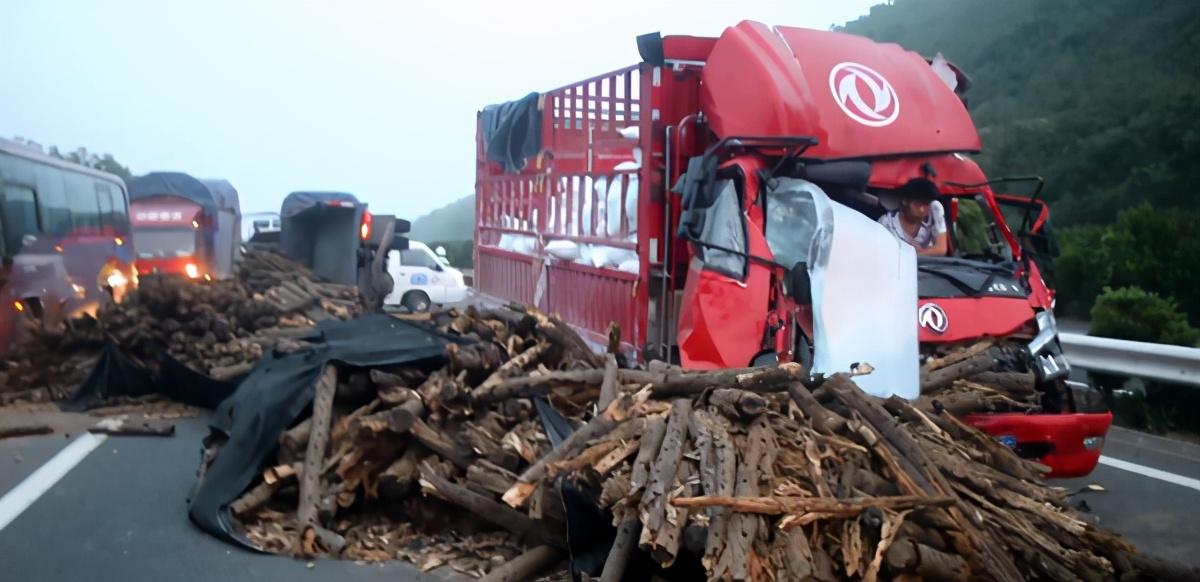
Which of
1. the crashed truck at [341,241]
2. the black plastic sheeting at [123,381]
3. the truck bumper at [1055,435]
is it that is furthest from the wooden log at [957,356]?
the crashed truck at [341,241]

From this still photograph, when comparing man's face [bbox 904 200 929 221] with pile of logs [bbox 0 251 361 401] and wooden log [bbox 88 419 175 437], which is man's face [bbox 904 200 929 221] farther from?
wooden log [bbox 88 419 175 437]

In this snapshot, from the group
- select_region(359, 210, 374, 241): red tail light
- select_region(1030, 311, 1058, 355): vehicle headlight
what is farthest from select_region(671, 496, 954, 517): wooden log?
select_region(359, 210, 374, 241): red tail light

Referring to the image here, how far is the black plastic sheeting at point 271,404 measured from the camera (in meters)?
6.84

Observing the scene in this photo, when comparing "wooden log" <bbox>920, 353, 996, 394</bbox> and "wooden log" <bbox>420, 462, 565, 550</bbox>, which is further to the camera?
"wooden log" <bbox>920, 353, 996, 394</bbox>

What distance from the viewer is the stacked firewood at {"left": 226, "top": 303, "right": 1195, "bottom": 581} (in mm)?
4488

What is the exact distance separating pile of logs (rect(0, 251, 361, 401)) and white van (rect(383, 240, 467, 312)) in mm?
11589

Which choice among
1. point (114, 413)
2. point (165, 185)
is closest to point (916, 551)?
point (114, 413)

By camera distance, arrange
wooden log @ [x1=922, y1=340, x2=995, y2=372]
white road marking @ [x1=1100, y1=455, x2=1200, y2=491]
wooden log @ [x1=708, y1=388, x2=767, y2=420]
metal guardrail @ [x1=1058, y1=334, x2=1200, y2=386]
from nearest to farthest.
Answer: wooden log @ [x1=708, y1=388, x2=767, y2=420], wooden log @ [x1=922, y1=340, x2=995, y2=372], white road marking @ [x1=1100, y1=455, x2=1200, y2=491], metal guardrail @ [x1=1058, y1=334, x2=1200, y2=386]

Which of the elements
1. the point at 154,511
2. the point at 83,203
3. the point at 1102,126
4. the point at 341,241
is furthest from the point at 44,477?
the point at 1102,126

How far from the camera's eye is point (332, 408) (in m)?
7.16

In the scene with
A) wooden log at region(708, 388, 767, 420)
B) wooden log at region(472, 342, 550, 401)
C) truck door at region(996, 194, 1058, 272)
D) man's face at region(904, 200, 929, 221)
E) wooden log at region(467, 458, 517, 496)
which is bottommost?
wooden log at region(467, 458, 517, 496)

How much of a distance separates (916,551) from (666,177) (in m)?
4.52

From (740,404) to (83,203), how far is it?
1512 cm

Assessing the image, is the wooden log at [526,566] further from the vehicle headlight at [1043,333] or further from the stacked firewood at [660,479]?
the vehicle headlight at [1043,333]
